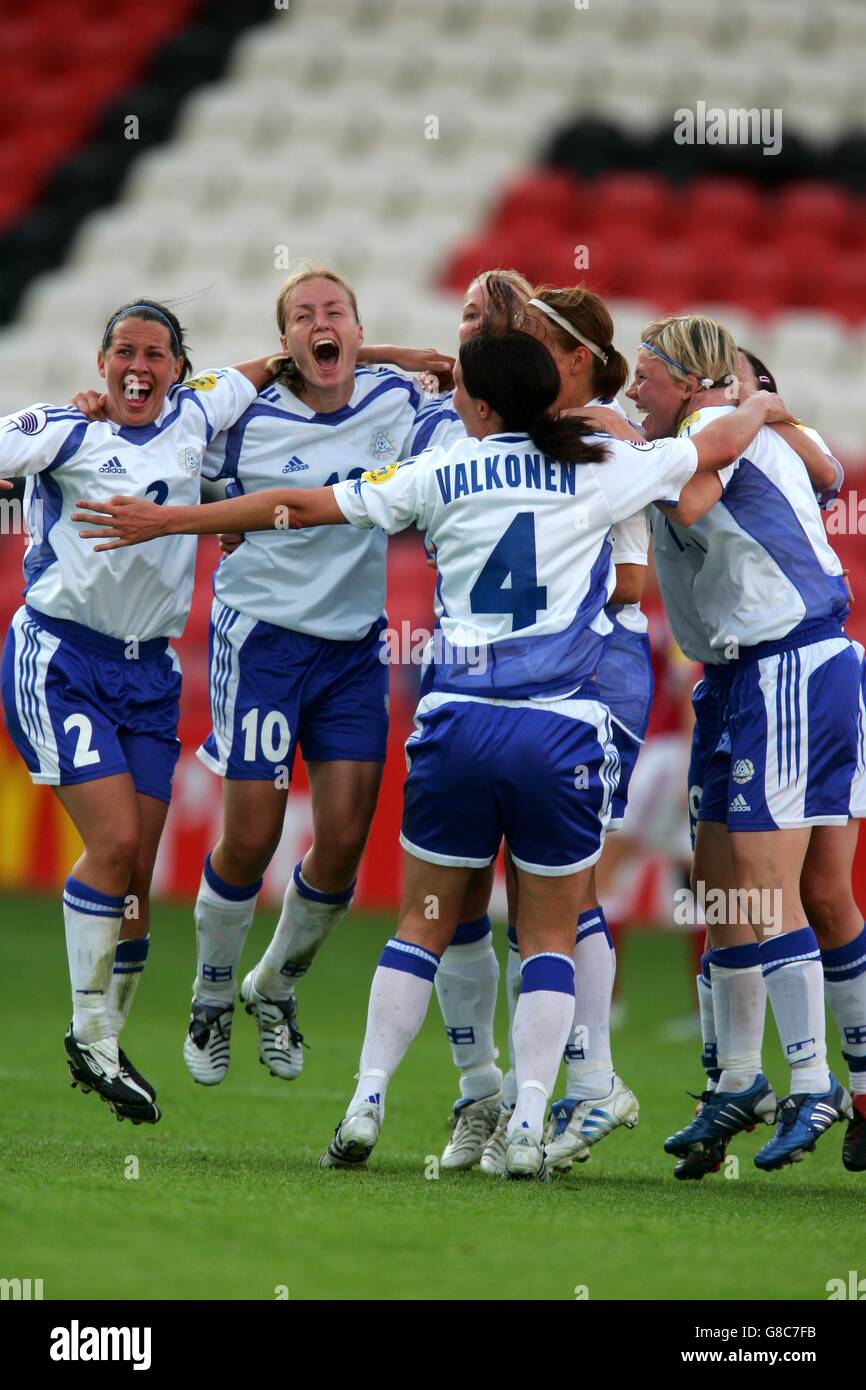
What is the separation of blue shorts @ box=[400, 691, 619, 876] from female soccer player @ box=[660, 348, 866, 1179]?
84 cm

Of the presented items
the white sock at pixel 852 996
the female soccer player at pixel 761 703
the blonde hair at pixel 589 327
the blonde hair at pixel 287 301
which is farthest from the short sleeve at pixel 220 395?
the white sock at pixel 852 996

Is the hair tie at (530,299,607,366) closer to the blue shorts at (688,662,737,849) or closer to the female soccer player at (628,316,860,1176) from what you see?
the female soccer player at (628,316,860,1176)

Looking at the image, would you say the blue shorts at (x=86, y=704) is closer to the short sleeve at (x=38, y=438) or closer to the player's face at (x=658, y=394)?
the short sleeve at (x=38, y=438)

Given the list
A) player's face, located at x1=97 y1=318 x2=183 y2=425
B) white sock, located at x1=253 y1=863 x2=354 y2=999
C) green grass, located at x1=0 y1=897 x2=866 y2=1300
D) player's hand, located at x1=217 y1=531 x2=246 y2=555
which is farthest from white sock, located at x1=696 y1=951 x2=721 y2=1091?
player's face, located at x1=97 y1=318 x2=183 y2=425

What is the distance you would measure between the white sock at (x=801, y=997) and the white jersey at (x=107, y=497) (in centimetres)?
218

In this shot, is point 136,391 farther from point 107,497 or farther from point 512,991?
point 512,991

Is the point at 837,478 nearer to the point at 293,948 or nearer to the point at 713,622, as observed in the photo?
the point at 713,622

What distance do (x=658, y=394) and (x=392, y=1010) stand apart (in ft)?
6.66

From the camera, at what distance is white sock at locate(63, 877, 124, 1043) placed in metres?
5.68

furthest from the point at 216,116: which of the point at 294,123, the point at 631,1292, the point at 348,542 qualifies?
the point at 631,1292

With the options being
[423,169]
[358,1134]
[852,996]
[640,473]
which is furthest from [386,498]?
[423,169]

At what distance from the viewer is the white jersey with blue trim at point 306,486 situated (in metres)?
6.25

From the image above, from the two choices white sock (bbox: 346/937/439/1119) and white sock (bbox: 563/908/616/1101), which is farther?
white sock (bbox: 563/908/616/1101)

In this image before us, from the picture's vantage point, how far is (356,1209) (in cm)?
443
